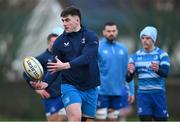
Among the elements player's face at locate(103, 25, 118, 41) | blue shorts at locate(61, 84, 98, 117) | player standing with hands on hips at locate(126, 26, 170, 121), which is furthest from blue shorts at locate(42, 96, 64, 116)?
blue shorts at locate(61, 84, 98, 117)

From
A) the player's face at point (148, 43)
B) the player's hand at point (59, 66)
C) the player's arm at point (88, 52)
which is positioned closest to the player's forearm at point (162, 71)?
the player's face at point (148, 43)

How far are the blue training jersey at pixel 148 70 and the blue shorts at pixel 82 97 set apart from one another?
6.55ft

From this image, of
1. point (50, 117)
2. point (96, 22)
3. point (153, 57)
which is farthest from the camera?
point (96, 22)

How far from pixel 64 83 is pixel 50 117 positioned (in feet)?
10.1

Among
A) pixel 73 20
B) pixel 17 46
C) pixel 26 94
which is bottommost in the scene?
pixel 26 94

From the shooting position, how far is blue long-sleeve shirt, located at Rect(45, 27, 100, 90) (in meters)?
12.4

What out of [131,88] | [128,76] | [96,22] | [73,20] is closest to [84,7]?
[96,22]

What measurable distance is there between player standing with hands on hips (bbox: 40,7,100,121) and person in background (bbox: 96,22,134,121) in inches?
150

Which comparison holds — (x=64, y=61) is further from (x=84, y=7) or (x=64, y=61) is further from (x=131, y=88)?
(x=84, y=7)

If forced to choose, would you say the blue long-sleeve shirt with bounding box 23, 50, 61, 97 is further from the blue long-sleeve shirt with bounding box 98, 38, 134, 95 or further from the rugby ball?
the rugby ball

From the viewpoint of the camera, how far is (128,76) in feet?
48.1

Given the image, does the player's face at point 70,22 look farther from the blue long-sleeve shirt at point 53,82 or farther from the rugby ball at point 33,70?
the blue long-sleeve shirt at point 53,82

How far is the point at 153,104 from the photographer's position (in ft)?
47.8

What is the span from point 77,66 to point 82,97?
0.59m
